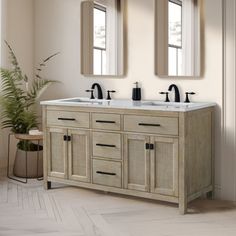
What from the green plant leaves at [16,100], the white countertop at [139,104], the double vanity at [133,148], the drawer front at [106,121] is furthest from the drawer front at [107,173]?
the green plant leaves at [16,100]

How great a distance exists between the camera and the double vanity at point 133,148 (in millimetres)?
3740

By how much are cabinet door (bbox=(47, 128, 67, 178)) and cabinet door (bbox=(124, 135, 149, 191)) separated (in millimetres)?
596

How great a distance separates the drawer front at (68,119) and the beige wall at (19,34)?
3.17ft

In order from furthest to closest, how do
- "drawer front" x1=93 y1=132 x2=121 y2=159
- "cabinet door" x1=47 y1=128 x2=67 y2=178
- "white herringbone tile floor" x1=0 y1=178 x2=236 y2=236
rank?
1. "cabinet door" x1=47 y1=128 x2=67 y2=178
2. "drawer front" x1=93 y1=132 x2=121 y2=159
3. "white herringbone tile floor" x1=0 y1=178 x2=236 y2=236

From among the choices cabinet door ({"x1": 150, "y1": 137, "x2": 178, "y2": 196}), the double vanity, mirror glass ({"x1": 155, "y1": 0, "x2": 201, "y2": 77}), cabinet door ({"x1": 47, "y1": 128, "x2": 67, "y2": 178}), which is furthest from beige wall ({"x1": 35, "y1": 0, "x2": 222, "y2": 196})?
cabinet door ({"x1": 47, "y1": 128, "x2": 67, "y2": 178})

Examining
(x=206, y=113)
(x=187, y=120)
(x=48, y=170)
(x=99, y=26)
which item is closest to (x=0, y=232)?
(x=48, y=170)

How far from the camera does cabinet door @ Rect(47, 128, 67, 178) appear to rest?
14.1 feet

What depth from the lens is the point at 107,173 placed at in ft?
13.4

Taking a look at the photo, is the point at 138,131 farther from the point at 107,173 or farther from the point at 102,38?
the point at 102,38

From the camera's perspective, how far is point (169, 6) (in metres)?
4.23

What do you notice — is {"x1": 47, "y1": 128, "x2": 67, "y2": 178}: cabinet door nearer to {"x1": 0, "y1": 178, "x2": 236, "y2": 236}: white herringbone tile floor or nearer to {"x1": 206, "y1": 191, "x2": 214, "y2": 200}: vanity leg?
{"x1": 0, "y1": 178, "x2": 236, "y2": 236}: white herringbone tile floor

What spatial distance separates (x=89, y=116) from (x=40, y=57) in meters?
1.33

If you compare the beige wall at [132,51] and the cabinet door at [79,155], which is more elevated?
the beige wall at [132,51]

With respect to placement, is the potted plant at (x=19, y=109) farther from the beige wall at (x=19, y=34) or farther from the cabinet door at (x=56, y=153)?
A: the cabinet door at (x=56, y=153)
